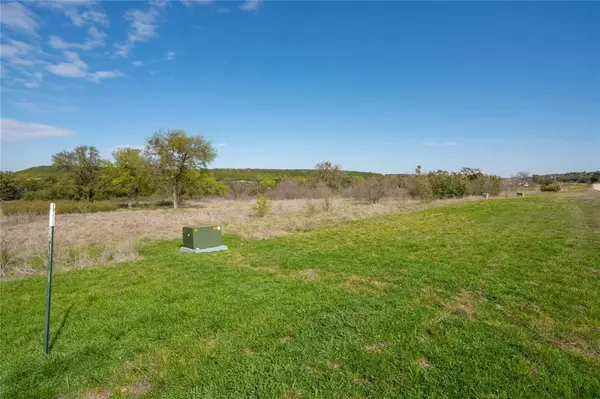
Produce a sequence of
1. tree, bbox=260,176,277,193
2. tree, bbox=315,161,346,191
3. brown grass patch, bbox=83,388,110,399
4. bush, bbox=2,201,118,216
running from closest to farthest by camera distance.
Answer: brown grass patch, bbox=83,388,110,399, bush, bbox=2,201,118,216, tree, bbox=315,161,346,191, tree, bbox=260,176,277,193

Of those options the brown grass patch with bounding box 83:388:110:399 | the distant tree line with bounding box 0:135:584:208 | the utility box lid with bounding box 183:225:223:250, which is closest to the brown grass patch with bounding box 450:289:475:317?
the brown grass patch with bounding box 83:388:110:399

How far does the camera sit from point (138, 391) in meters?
3.28

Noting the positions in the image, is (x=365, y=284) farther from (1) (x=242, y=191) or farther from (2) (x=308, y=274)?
(1) (x=242, y=191)

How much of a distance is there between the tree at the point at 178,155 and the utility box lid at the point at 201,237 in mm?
24992

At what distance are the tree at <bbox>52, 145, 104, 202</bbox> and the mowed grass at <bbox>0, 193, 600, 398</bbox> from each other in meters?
36.4

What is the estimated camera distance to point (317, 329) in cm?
451

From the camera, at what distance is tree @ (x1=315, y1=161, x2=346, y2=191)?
144ft

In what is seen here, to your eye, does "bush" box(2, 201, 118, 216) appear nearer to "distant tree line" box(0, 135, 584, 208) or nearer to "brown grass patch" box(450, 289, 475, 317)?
"distant tree line" box(0, 135, 584, 208)

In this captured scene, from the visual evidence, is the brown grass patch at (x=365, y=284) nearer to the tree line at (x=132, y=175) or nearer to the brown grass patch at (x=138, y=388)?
the brown grass patch at (x=138, y=388)

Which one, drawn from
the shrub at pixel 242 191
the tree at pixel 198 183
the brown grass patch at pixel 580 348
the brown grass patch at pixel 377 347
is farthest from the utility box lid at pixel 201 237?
the shrub at pixel 242 191

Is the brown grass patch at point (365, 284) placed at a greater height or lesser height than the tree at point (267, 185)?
lesser

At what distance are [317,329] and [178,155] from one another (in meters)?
33.2

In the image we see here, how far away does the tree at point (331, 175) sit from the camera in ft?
144

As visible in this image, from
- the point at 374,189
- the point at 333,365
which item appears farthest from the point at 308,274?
the point at 374,189
